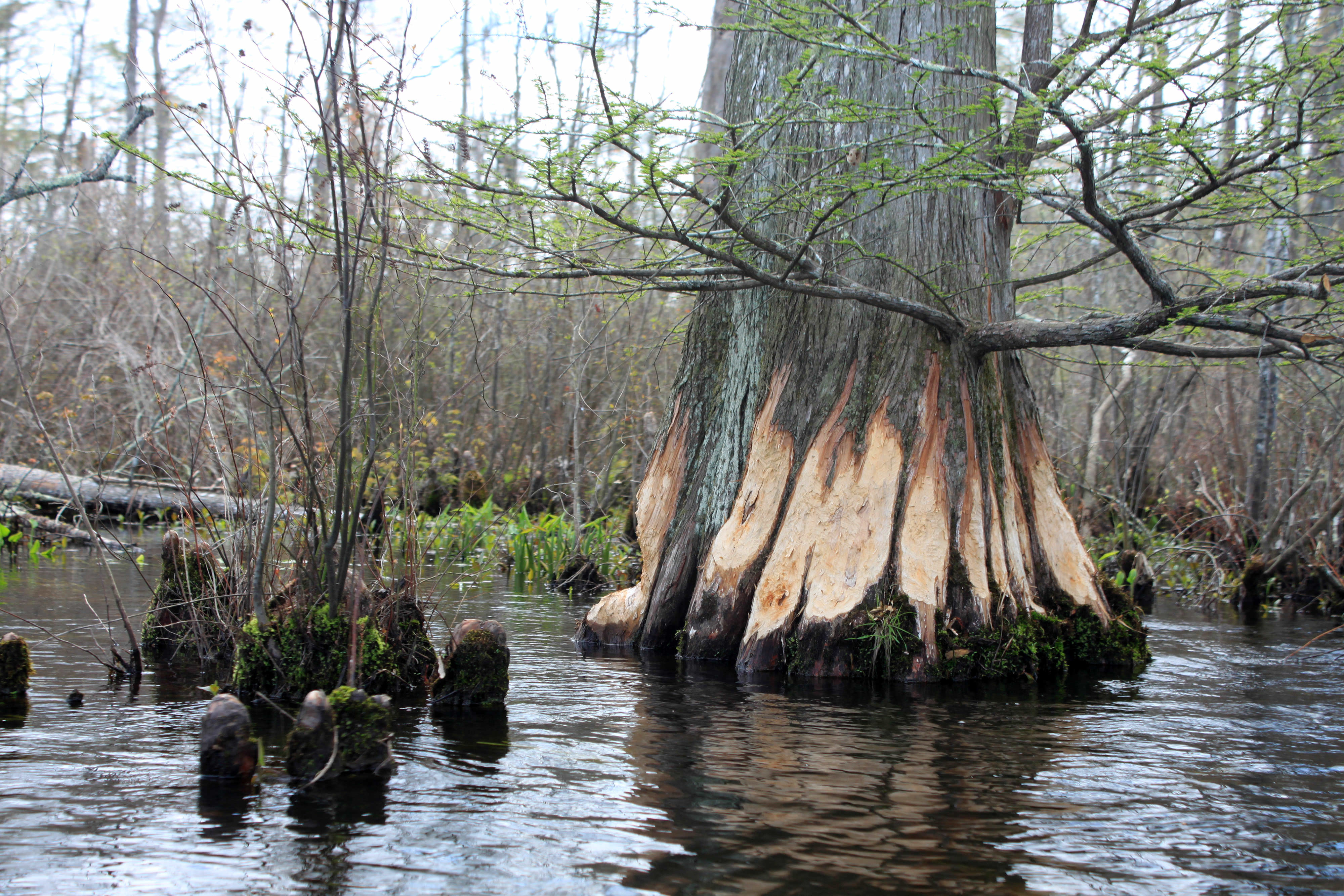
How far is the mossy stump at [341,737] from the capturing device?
11.4ft

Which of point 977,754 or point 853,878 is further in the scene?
point 977,754

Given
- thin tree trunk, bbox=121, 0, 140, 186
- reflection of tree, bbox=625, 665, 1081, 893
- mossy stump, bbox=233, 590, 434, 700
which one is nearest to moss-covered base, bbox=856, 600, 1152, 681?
reflection of tree, bbox=625, 665, 1081, 893

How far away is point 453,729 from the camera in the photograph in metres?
4.34

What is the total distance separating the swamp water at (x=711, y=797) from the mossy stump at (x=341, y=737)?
0.07 metres

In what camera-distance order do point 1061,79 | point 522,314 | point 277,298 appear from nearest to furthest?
point 1061,79 → point 277,298 → point 522,314

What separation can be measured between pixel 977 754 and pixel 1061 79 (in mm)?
3328

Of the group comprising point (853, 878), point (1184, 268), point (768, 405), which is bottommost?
point (853, 878)

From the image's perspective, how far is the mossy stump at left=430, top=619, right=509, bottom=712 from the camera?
4652 mm

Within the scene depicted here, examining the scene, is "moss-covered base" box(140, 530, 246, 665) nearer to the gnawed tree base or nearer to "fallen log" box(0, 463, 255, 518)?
the gnawed tree base

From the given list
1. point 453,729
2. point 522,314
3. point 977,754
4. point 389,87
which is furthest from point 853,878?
→ point 522,314

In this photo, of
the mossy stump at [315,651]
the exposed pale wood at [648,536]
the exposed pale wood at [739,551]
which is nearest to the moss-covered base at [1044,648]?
the exposed pale wood at [739,551]

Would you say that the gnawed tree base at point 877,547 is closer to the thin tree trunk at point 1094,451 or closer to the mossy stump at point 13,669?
the mossy stump at point 13,669

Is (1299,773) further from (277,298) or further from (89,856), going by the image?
(277,298)

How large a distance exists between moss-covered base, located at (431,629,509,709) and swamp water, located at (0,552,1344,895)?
0.39ft
